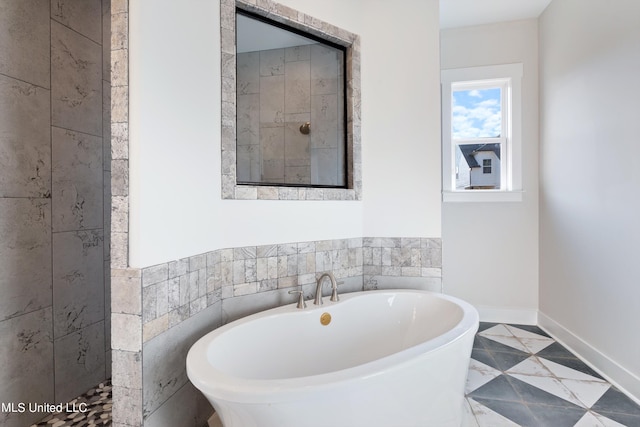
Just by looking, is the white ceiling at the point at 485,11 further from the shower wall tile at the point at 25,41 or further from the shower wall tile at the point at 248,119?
the shower wall tile at the point at 25,41

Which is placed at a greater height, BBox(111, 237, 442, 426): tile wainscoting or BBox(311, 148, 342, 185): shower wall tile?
BBox(311, 148, 342, 185): shower wall tile

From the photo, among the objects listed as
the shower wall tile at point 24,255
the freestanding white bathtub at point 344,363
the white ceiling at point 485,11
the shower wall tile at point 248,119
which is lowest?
the freestanding white bathtub at point 344,363

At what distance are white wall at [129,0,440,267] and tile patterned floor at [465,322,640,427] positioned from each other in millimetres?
1022

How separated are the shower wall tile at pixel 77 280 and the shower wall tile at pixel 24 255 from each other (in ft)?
0.17

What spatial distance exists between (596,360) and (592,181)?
1221 millimetres

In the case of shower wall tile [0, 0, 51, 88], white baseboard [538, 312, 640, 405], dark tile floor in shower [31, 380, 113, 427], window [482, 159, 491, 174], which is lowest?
dark tile floor in shower [31, 380, 113, 427]

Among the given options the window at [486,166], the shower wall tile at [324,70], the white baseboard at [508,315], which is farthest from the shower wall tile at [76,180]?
the white baseboard at [508,315]

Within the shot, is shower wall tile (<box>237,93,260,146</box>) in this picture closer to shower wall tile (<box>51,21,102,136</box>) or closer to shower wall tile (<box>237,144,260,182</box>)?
shower wall tile (<box>237,144,260,182</box>)

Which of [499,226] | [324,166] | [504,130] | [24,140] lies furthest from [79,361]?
[504,130]

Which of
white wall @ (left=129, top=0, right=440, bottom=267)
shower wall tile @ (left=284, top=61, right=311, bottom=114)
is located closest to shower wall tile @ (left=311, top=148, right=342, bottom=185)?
white wall @ (left=129, top=0, right=440, bottom=267)

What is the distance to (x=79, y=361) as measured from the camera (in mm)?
1892

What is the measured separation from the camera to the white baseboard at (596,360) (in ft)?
6.25

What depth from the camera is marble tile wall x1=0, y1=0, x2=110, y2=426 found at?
156 centimetres

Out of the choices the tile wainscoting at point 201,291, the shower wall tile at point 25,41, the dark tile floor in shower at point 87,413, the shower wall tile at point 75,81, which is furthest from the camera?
the shower wall tile at point 75,81
